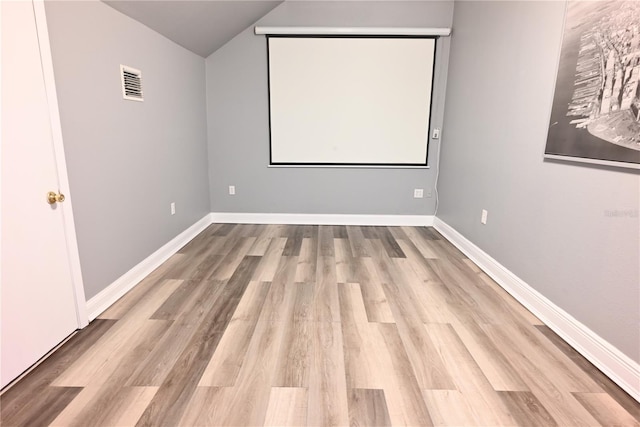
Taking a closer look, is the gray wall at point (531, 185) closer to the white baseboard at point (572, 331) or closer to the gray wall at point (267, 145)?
the white baseboard at point (572, 331)

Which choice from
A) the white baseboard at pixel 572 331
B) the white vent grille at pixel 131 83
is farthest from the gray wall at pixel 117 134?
the white baseboard at pixel 572 331

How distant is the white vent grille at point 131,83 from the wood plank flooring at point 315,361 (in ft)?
4.86

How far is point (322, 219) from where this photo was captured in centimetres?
451

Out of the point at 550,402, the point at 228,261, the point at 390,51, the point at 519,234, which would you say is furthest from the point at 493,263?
the point at 390,51

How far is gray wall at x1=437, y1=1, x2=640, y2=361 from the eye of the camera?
174cm

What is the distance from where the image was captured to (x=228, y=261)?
10.5ft

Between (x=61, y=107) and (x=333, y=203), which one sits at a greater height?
(x=61, y=107)

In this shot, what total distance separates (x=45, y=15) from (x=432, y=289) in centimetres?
300

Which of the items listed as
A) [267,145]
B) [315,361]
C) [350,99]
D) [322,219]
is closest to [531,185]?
[315,361]

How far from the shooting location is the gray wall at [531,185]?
1742 mm

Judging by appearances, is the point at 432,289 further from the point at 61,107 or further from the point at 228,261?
the point at 61,107

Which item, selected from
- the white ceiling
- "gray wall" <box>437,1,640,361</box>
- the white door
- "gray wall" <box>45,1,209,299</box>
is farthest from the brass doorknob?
"gray wall" <box>437,1,640,361</box>

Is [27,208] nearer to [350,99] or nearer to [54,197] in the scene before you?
[54,197]

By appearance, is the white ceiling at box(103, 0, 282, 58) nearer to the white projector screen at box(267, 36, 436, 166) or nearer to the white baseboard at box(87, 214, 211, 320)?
the white projector screen at box(267, 36, 436, 166)
